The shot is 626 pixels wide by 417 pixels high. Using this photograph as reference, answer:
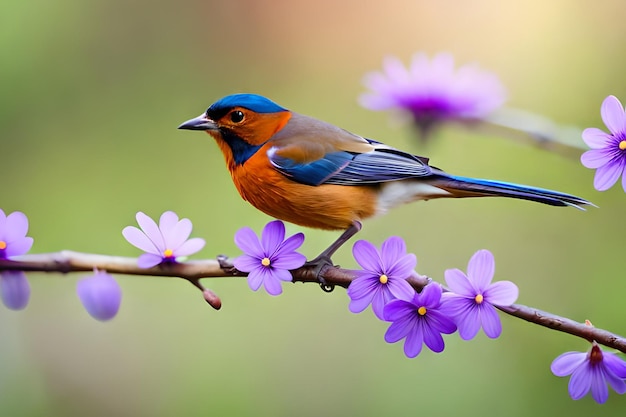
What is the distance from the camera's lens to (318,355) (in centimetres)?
108

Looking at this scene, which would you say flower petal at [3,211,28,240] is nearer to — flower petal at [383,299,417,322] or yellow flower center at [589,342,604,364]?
flower petal at [383,299,417,322]

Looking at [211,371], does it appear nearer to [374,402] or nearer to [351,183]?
[374,402]

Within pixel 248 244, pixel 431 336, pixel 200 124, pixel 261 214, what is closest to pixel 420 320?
pixel 431 336

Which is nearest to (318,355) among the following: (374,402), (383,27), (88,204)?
(374,402)

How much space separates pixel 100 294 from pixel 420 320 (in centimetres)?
19

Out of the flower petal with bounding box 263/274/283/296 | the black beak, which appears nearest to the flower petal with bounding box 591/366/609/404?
the flower petal with bounding box 263/274/283/296

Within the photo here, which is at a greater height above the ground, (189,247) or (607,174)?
(607,174)

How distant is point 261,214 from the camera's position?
104 centimetres

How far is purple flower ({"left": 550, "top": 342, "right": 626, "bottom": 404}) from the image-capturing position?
486 millimetres

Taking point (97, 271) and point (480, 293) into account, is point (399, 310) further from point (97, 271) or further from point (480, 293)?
point (97, 271)

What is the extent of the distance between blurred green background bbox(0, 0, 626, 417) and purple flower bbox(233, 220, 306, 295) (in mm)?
231

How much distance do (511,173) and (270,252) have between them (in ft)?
2.75

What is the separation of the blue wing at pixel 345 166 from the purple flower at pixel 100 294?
19 centimetres

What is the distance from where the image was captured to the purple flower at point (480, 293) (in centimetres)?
45
